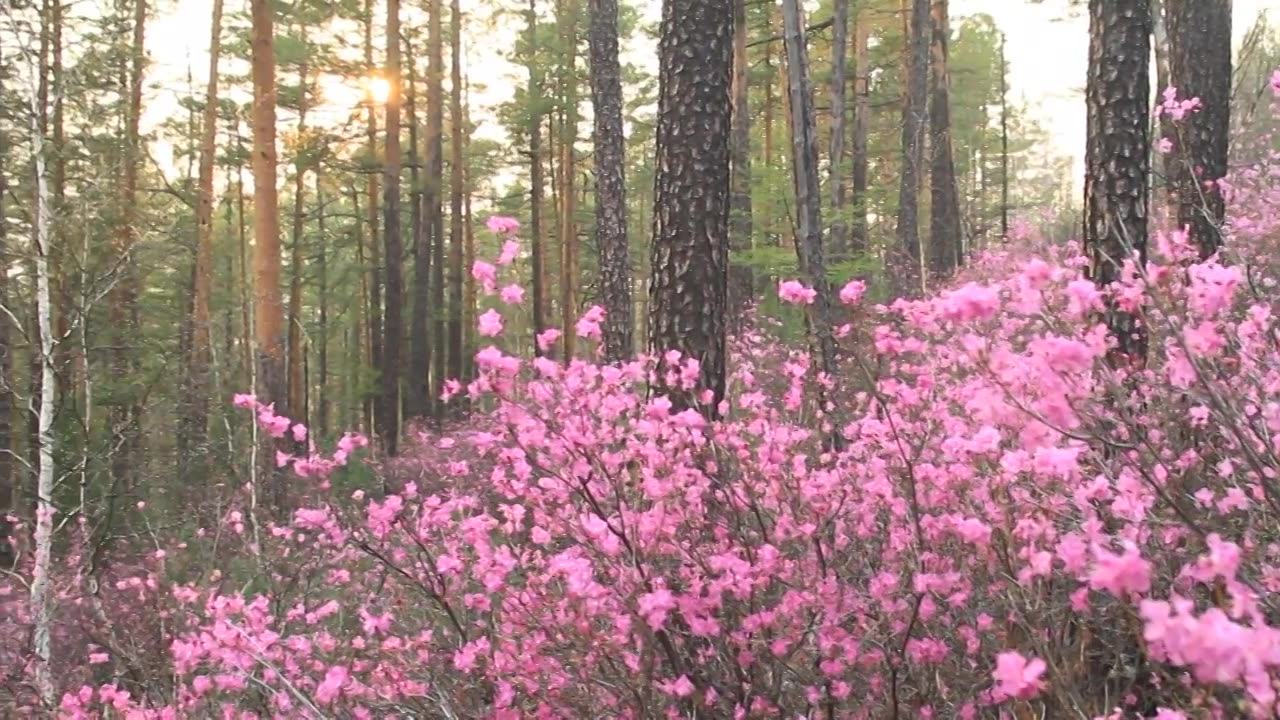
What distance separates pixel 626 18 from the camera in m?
21.5

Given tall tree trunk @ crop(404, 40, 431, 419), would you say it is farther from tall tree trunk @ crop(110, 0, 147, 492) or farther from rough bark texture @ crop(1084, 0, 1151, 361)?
rough bark texture @ crop(1084, 0, 1151, 361)

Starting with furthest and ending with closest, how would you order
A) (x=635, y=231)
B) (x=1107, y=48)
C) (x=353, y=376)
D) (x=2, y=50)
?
(x=635, y=231) → (x=353, y=376) → (x=2, y=50) → (x=1107, y=48)

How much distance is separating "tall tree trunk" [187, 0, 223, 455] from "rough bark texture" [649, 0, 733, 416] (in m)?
7.34

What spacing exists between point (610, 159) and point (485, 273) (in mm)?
6500

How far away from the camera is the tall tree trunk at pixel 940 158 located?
14.4 metres

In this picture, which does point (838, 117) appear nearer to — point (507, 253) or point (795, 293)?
point (795, 293)

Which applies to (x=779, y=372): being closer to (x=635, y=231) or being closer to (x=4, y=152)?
(x=4, y=152)

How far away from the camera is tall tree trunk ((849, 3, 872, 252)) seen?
15.3 m

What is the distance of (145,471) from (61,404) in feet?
8.10

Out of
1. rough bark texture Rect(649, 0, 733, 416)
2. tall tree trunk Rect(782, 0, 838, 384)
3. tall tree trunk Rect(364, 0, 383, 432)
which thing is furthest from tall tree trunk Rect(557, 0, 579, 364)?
rough bark texture Rect(649, 0, 733, 416)

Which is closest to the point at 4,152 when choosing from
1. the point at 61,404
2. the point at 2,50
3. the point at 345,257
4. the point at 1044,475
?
the point at 2,50

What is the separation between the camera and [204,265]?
14.4 meters

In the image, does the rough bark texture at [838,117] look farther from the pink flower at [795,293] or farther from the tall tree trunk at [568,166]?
the pink flower at [795,293]

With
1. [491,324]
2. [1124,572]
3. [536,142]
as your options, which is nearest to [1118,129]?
[491,324]
